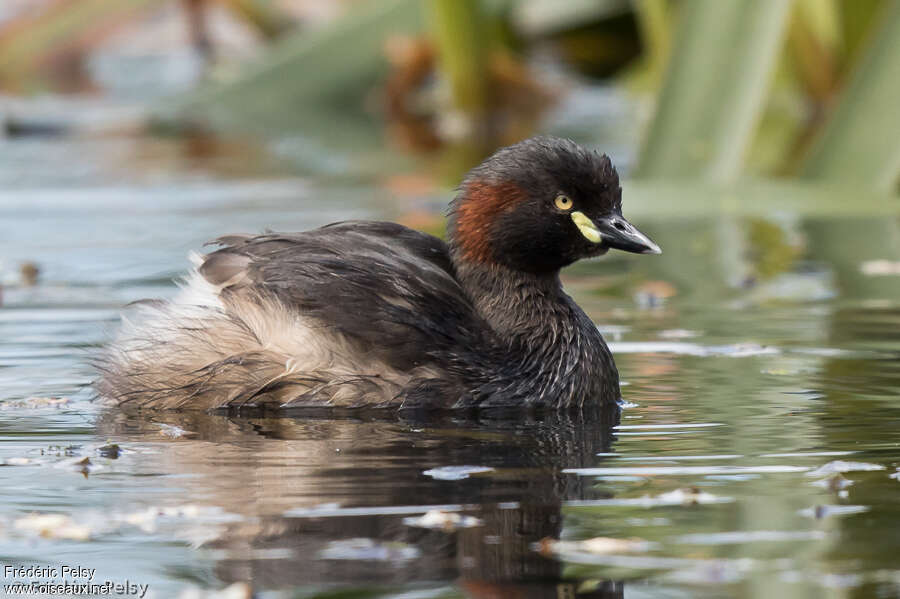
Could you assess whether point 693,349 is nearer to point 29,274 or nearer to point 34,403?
point 34,403

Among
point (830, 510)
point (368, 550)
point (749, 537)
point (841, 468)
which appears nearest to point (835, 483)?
point (841, 468)

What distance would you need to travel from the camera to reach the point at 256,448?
5.28 m

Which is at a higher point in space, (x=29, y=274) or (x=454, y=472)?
(x=29, y=274)

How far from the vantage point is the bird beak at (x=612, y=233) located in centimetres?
622

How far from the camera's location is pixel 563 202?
6.24 meters

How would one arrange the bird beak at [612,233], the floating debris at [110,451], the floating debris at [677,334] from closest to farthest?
the floating debris at [110,451], the bird beak at [612,233], the floating debris at [677,334]

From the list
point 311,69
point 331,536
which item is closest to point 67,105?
point 311,69

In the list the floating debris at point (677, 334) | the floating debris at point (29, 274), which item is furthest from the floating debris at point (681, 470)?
the floating debris at point (29, 274)

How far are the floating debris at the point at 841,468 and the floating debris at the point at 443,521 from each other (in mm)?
1064

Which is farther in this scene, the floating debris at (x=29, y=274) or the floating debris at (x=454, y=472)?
the floating debris at (x=29, y=274)

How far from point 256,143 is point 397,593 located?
12.1 metres

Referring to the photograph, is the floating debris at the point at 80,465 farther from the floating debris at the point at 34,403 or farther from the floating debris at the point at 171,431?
the floating debris at the point at 34,403

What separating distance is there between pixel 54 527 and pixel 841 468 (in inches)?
84.3

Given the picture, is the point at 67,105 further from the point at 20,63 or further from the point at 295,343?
the point at 295,343
